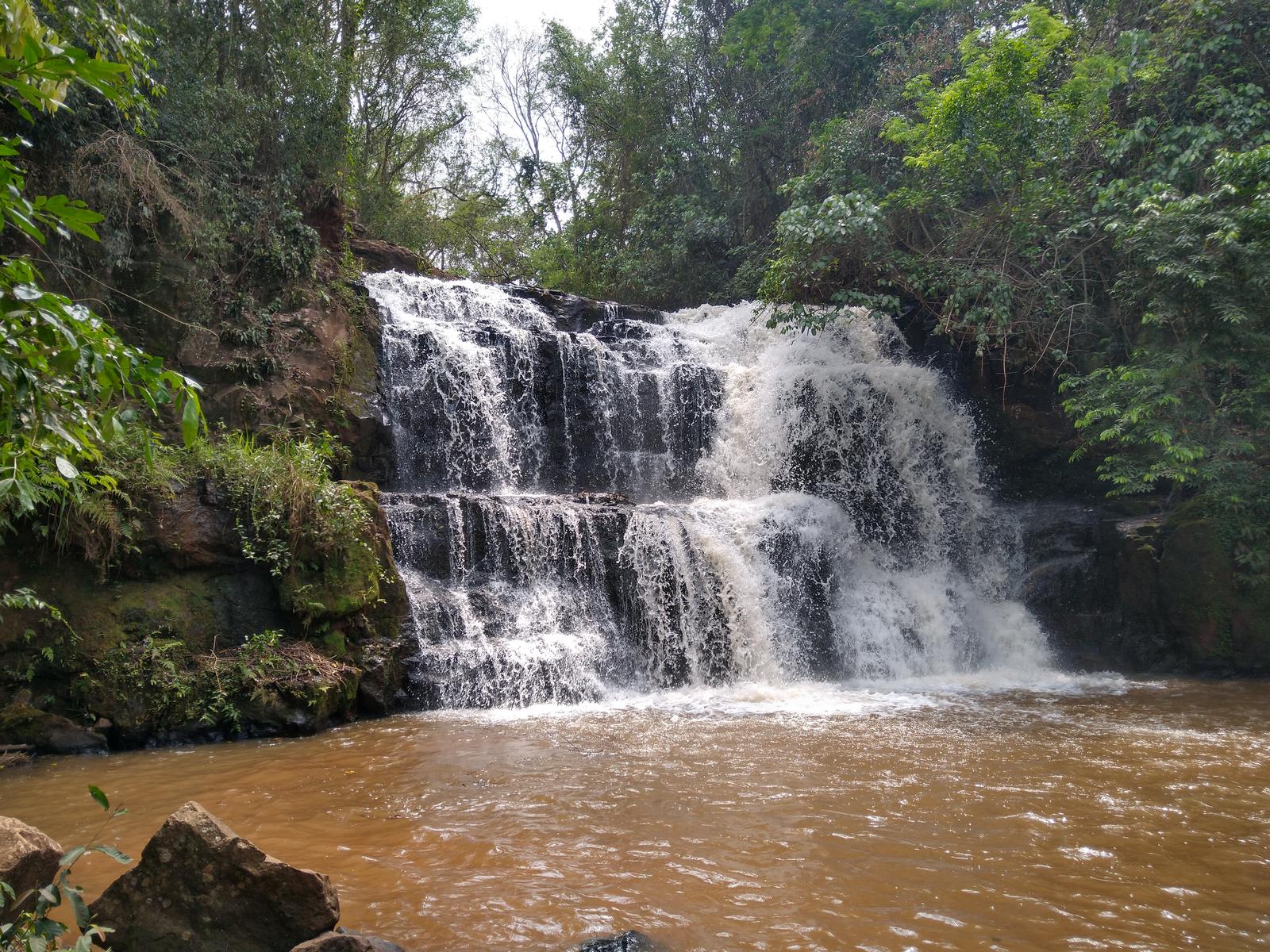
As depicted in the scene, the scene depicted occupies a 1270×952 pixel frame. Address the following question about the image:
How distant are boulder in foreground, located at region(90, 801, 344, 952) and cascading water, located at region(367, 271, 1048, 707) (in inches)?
213

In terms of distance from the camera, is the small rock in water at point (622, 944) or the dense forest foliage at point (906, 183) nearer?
the small rock in water at point (622, 944)

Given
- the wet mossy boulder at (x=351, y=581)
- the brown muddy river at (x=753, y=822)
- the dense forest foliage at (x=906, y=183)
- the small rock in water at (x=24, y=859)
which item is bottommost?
the brown muddy river at (x=753, y=822)

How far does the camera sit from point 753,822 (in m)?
4.64

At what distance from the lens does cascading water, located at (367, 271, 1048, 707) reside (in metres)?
9.58

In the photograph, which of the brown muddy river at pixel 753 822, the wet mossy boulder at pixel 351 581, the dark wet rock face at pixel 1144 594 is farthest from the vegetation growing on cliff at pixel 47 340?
the dark wet rock face at pixel 1144 594

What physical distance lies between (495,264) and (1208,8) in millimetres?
18938

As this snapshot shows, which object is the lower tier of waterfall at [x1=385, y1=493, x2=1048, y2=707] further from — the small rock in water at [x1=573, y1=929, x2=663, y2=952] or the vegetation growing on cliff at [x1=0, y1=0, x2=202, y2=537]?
the vegetation growing on cliff at [x1=0, y1=0, x2=202, y2=537]

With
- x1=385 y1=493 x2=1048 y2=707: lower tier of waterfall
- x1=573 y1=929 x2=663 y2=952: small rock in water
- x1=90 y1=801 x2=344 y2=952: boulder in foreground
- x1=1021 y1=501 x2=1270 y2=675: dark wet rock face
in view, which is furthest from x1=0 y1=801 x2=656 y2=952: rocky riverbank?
x1=1021 y1=501 x2=1270 y2=675: dark wet rock face

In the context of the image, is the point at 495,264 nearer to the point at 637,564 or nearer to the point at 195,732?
the point at 637,564

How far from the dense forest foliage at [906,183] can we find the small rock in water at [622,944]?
6104 mm

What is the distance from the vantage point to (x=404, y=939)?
3.35 meters

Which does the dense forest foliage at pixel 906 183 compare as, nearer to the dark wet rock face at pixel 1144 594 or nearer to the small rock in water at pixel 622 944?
the dark wet rock face at pixel 1144 594

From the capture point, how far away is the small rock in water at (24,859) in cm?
270

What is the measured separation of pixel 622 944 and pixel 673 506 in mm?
7740
